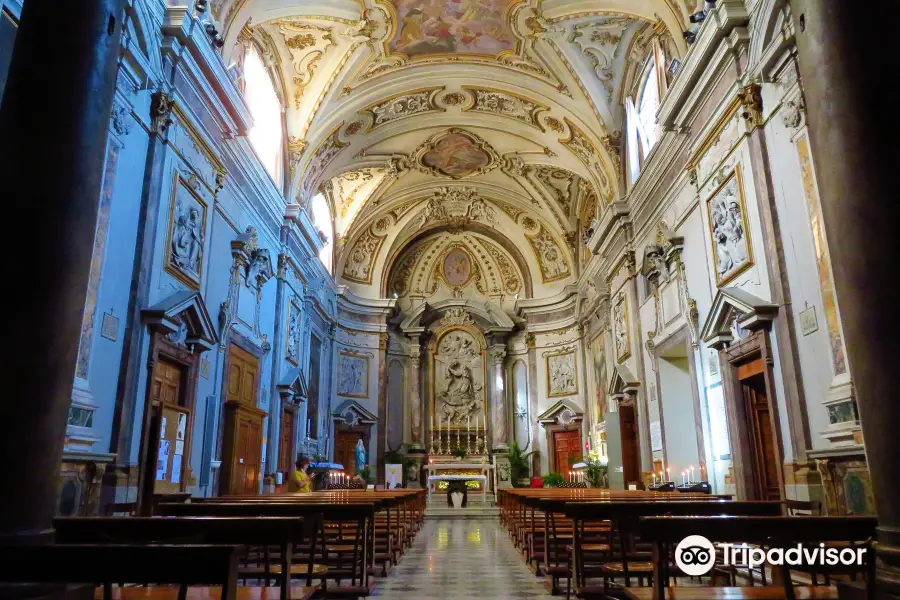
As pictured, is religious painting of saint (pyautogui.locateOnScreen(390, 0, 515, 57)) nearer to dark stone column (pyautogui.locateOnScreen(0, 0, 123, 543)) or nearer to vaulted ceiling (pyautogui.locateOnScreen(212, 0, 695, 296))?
vaulted ceiling (pyautogui.locateOnScreen(212, 0, 695, 296))

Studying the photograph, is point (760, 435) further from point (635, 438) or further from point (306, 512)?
point (306, 512)

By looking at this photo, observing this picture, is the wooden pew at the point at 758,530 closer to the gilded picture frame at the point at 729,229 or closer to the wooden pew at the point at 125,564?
the wooden pew at the point at 125,564

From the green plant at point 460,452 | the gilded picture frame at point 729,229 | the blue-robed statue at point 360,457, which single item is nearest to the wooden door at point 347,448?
the blue-robed statue at point 360,457

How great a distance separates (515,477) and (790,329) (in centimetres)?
1383

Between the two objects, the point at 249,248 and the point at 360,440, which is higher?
the point at 249,248

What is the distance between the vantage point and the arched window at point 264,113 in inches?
476

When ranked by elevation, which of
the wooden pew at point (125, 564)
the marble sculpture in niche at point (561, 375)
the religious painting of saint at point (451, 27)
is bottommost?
the wooden pew at point (125, 564)

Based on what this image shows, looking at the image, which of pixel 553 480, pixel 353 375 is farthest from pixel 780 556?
pixel 353 375

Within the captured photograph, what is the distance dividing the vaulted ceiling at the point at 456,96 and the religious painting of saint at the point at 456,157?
0.06 meters

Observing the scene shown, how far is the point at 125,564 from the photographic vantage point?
197 centimetres

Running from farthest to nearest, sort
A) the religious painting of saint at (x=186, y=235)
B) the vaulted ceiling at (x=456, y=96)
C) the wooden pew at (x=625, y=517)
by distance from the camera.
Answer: the vaulted ceiling at (x=456, y=96), the religious painting of saint at (x=186, y=235), the wooden pew at (x=625, y=517)

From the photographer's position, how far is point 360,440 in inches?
754

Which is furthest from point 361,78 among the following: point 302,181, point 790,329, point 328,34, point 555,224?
point 790,329

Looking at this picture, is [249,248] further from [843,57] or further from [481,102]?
[843,57]
